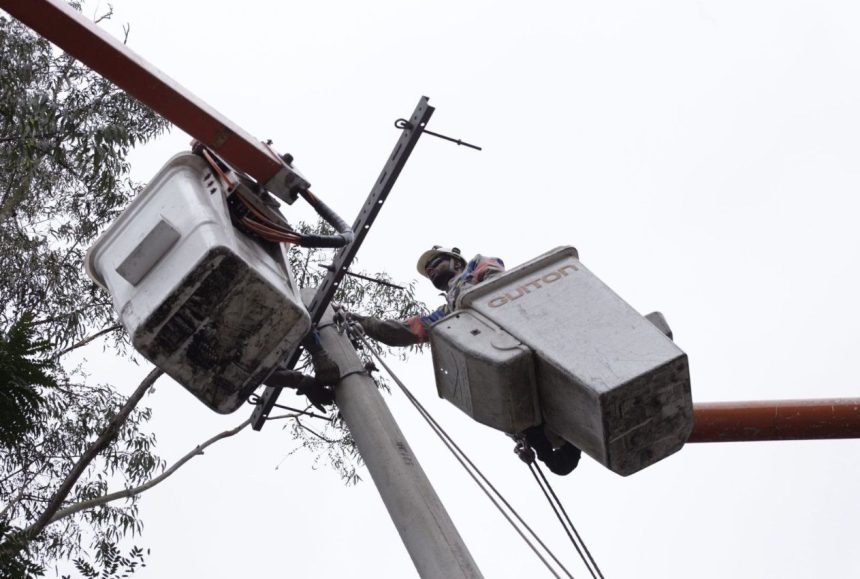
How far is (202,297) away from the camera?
4152mm

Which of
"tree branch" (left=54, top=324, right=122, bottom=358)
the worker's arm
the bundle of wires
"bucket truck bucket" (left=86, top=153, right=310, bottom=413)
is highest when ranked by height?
"tree branch" (left=54, top=324, right=122, bottom=358)

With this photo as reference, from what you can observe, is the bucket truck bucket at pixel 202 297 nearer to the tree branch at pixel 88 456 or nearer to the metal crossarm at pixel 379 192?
the metal crossarm at pixel 379 192

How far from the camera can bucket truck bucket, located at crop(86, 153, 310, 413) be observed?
13.6ft

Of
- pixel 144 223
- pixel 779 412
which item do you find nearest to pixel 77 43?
pixel 144 223

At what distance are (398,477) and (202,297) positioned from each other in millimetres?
1048

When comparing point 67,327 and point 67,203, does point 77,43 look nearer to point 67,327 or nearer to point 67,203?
point 67,327

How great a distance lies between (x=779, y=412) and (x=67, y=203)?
8.18 metres

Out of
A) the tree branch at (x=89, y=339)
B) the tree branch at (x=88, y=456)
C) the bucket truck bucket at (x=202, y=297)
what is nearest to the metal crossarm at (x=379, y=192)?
the bucket truck bucket at (x=202, y=297)

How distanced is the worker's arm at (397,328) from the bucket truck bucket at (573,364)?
88 cm

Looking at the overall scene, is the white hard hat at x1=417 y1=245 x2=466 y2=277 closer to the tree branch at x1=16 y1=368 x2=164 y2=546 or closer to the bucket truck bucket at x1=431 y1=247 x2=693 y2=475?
the bucket truck bucket at x1=431 y1=247 x2=693 y2=475

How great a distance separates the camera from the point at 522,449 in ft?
16.2

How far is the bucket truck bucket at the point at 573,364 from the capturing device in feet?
13.8

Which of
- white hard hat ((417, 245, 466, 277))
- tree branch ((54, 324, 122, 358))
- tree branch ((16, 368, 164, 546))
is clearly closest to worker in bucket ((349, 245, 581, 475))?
white hard hat ((417, 245, 466, 277))

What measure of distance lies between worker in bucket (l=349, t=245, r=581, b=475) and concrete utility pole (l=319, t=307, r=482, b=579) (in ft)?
1.30
